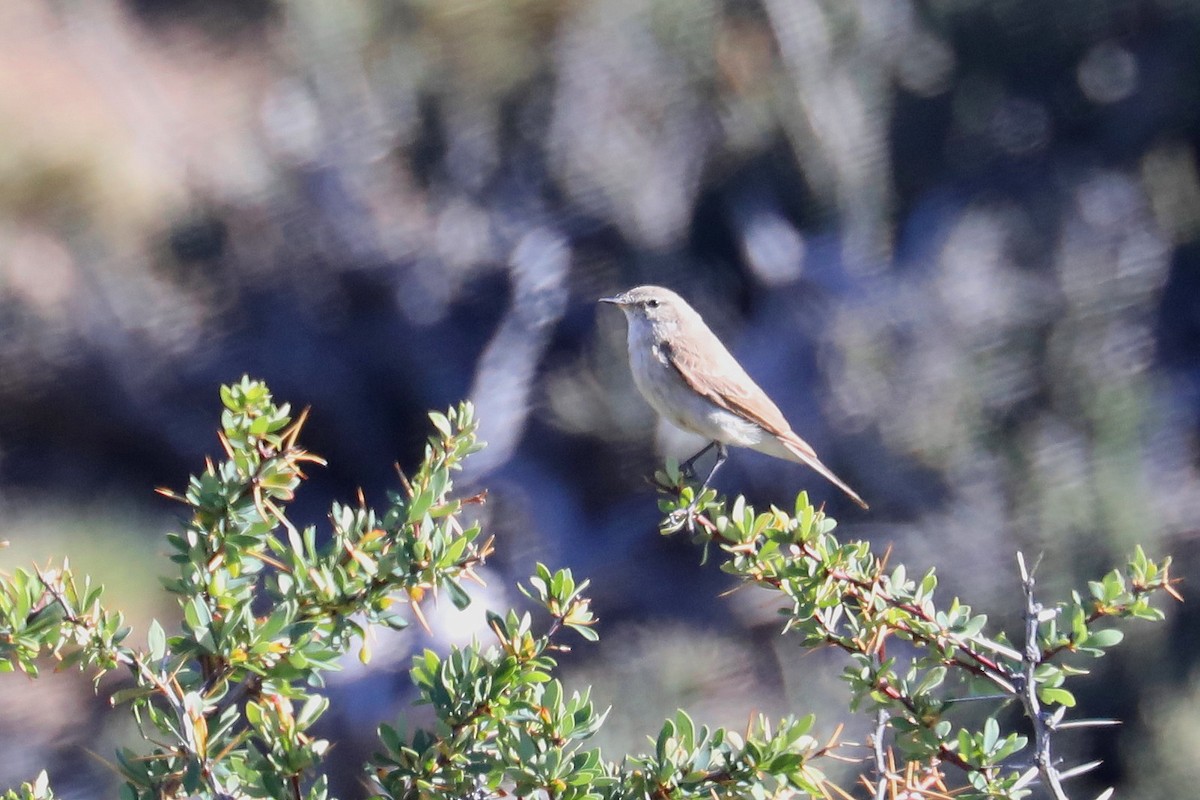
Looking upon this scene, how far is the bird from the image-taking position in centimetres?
223

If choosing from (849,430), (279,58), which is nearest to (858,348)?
(849,430)

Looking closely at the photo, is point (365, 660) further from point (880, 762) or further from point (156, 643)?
point (880, 762)

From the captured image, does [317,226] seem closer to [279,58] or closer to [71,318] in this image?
[279,58]

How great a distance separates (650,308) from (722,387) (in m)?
0.21

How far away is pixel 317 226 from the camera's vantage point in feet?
9.55

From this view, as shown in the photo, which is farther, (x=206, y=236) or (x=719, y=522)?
(x=206, y=236)

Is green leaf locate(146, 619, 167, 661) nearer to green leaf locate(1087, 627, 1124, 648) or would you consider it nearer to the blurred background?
green leaf locate(1087, 627, 1124, 648)

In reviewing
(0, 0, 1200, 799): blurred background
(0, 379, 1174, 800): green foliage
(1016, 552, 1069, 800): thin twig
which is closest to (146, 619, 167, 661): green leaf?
(0, 379, 1174, 800): green foliage

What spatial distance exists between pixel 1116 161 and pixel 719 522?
225 cm

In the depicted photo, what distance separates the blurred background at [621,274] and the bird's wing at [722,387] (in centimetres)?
49

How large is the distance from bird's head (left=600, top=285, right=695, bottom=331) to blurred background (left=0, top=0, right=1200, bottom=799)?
1.60 ft

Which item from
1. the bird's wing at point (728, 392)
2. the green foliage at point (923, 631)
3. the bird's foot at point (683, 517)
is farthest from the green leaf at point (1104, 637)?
the bird's wing at point (728, 392)

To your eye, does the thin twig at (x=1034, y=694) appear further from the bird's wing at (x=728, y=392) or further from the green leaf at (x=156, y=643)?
the bird's wing at (x=728, y=392)

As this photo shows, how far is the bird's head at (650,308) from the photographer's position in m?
2.29
